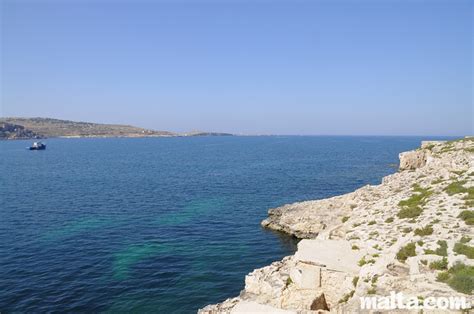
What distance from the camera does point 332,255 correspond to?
77.9 ft

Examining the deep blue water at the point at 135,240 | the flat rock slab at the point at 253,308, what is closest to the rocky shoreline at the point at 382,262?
the flat rock slab at the point at 253,308

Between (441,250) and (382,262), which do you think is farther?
(382,262)

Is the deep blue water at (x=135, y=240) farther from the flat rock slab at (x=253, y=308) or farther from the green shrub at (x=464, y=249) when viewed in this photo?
the green shrub at (x=464, y=249)

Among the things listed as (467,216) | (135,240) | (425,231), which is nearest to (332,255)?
(425,231)

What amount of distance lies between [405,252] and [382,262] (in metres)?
1.54

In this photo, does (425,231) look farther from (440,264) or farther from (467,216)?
(440,264)

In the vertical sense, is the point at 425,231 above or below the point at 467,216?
below

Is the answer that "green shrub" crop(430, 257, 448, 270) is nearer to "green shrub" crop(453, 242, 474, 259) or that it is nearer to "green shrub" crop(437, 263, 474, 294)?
"green shrub" crop(437, 263, 474, 294)

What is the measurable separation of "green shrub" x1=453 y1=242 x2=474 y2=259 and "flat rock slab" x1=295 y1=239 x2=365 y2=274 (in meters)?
5.41

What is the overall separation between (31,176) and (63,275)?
74485 millimetres

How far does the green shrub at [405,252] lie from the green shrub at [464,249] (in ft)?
6.87

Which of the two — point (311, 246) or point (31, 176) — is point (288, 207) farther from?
point (31, 176)

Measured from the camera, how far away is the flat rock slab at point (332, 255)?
2209 cm

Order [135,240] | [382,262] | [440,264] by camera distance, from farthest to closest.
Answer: [135,240], [382,262], [440,264]
